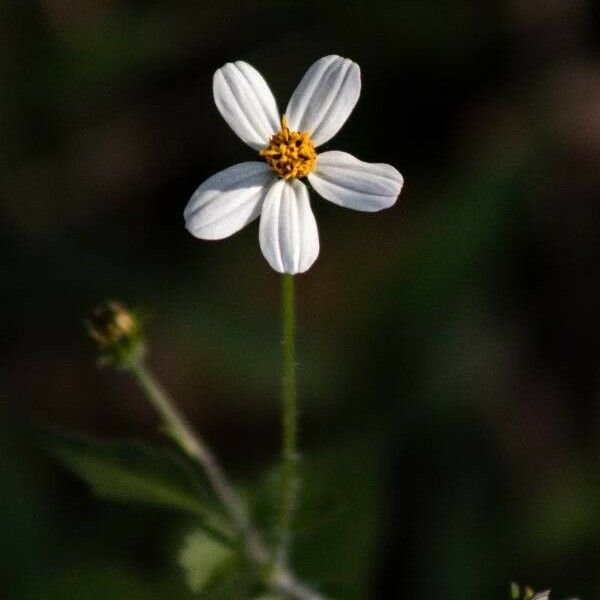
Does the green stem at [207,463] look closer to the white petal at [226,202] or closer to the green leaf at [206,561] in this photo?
the green leaf at [206,561]

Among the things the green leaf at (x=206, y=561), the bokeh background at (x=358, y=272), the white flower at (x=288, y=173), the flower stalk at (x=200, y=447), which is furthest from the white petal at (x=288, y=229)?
the bokeh background at (x=358, y=272)

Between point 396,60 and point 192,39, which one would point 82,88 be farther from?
point 396,60

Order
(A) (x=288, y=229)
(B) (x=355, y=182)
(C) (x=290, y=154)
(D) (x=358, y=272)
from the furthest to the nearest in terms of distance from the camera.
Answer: (D) (x=358, y=272), (C) (x=290, y=154), (B) (x=355, y=182), (A) (x=288, y=229)

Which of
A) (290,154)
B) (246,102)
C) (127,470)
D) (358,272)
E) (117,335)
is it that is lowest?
(127,470)

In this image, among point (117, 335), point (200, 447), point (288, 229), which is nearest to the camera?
point (288, 229)

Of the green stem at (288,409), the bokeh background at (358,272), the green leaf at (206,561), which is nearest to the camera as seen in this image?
the green stem at (288,409)

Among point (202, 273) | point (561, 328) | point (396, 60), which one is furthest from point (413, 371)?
point (396, 60)

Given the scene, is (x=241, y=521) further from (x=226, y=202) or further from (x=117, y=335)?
(x=226, y=202)

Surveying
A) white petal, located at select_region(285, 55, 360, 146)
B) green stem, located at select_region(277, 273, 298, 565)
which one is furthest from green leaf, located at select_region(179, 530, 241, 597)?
white petal, located at select_region(285, 55, 360, 146)

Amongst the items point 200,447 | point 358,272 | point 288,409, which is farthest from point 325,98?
point 358,272
